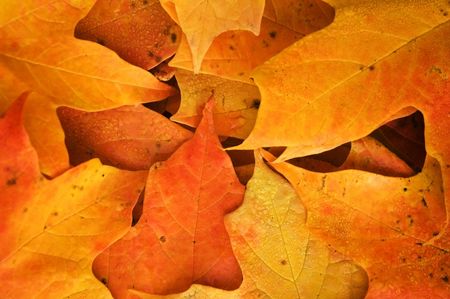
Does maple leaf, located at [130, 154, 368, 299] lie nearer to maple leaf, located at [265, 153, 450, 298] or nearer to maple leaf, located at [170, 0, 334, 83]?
maple leaf, located at [265, 153, 450, 298]

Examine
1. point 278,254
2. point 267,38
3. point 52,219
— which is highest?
point 267,38

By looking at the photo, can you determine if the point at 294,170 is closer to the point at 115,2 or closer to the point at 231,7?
the point at 231,7

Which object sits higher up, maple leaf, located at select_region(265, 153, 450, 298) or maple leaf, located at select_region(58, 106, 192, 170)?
maple leaf, located at select_region(58, 106, 192, 170)

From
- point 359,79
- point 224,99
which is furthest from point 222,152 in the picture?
point 359,79

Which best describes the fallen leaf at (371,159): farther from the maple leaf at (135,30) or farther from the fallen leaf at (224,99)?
the maple leaf at (135,30)

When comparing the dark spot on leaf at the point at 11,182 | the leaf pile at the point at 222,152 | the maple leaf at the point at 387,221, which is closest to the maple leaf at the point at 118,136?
the leaf pile at the point at 222,152

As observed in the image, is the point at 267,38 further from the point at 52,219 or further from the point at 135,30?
the point at 52,219

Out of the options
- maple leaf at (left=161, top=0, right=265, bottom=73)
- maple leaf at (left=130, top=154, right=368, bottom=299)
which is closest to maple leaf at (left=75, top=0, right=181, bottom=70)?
maple leaf at (left=161, top=0, right=265, bottom=73)
